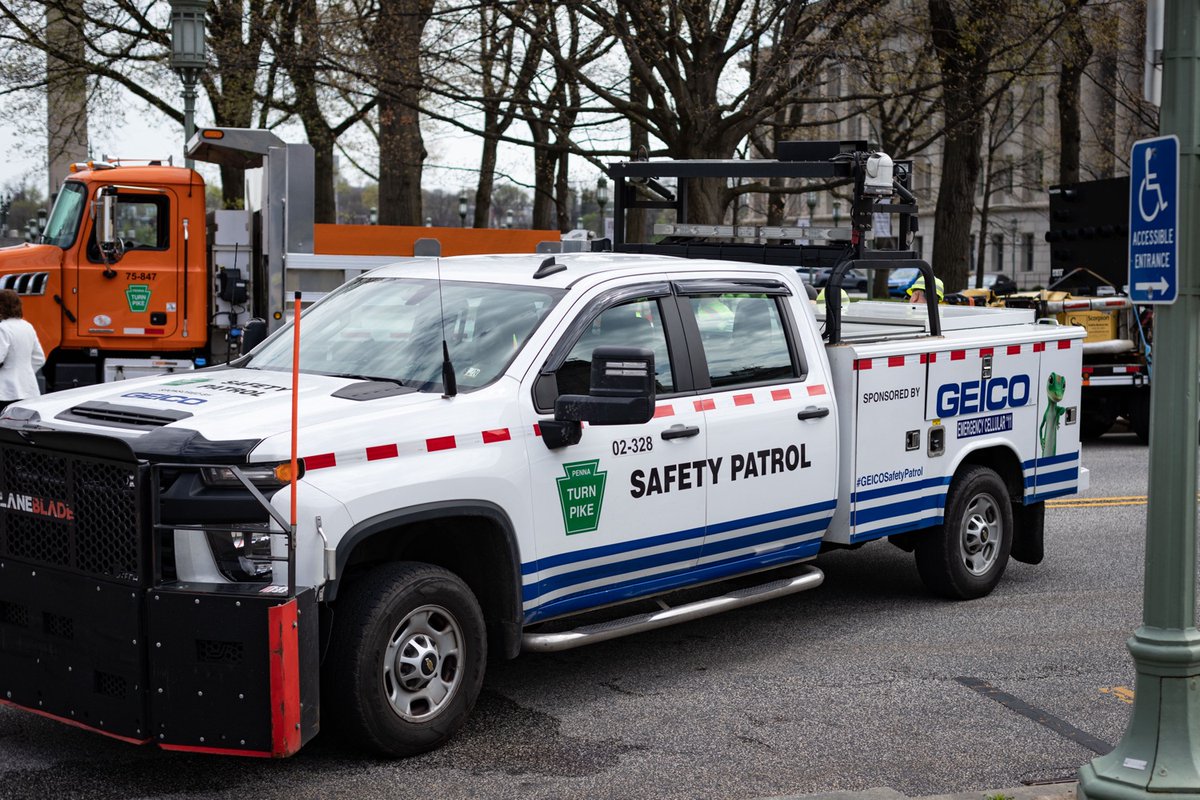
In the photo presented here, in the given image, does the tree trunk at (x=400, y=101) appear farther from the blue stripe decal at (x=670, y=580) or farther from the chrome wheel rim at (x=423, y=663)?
the chrome wheel rim at (x=423, y=663)

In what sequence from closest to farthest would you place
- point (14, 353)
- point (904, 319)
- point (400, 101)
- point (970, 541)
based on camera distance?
point (970, 541) → point (904, 319) → point (14, 353) → point (400, 101)

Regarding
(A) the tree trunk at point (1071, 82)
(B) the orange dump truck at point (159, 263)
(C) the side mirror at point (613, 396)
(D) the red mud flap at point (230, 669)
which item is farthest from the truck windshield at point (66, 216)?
(A) the tree trunk at point (1071, 82)

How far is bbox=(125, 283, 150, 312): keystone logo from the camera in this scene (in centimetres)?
1485

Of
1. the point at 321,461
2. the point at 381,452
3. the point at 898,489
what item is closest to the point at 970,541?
the point at 898,489

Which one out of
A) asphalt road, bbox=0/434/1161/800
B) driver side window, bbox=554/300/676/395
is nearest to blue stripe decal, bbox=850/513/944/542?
asphalt road, bbox=0/434/1161/800

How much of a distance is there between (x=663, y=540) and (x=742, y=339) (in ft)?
3.83

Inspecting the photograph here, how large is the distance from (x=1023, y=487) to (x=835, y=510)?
1847 millimetres

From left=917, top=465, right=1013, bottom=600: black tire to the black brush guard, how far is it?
4.35 meters

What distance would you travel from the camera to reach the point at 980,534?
8430 mm

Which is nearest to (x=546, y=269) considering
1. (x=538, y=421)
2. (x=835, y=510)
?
(x=538, y=421)

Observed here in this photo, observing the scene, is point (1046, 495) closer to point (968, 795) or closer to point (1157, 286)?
point (968, 795)

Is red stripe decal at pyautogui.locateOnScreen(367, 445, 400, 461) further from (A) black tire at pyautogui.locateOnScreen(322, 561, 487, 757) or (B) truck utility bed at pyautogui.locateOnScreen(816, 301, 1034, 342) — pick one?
(B) truck utility bed at pyautogui.locateOnScreen(816, 301, 1034, 342)

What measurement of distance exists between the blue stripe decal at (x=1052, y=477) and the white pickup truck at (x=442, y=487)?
2.16 feet

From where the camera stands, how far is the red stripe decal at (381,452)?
5.34m
